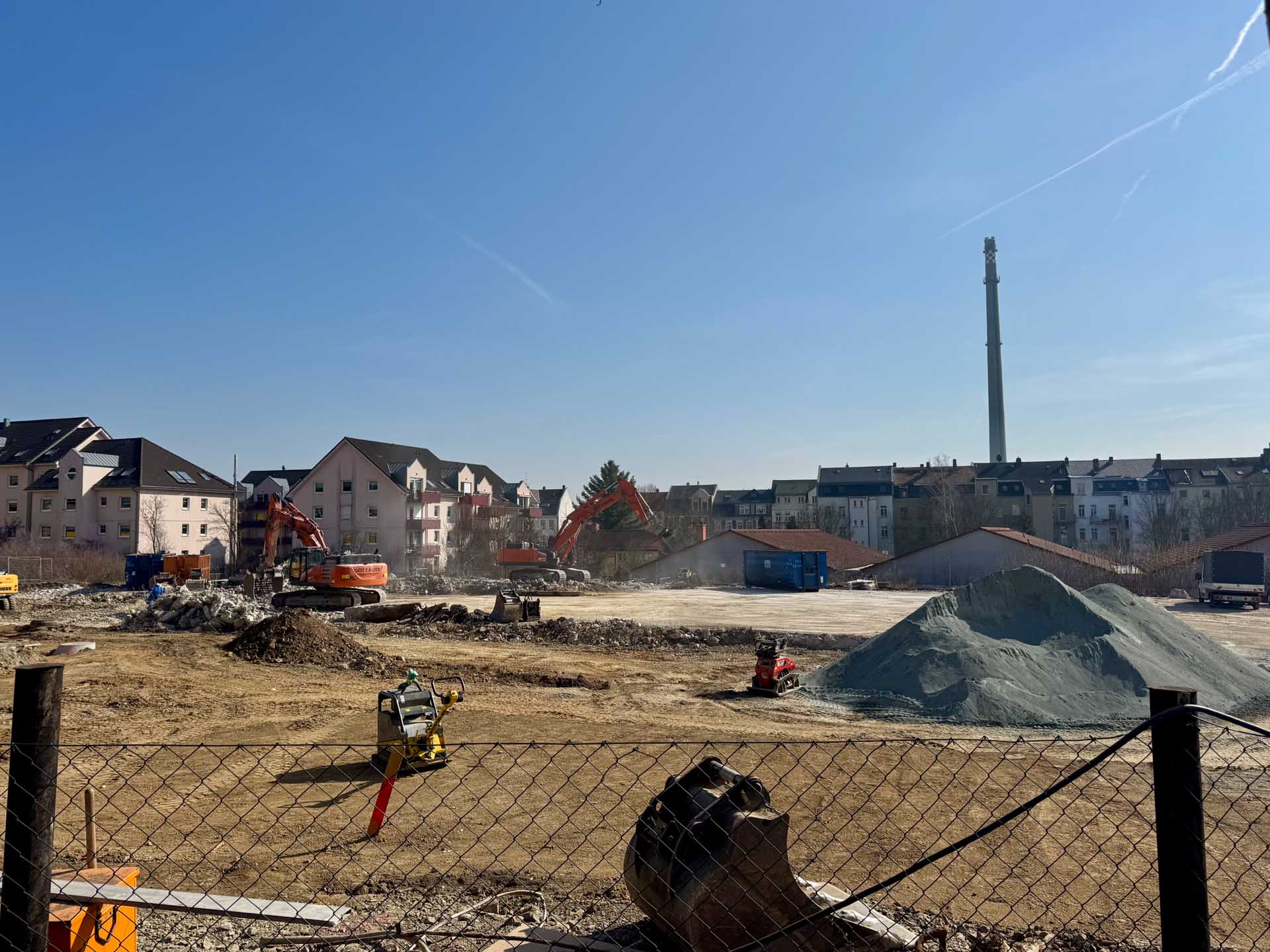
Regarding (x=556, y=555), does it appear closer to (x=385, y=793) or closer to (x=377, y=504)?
(x=377, y=504)

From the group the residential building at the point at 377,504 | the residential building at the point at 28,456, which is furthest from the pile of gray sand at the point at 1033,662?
the residential building at the point at 28,456

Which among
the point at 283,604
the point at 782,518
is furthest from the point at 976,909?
the point at 782,518

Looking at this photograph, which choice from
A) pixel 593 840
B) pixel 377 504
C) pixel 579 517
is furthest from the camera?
pixel 377 504

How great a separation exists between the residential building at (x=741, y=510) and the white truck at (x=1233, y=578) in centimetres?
6254

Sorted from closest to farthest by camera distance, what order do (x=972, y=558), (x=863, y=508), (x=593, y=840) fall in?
(x=593, y=840) < (x=972, y=558) < (x=863, y=508)

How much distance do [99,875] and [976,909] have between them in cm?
635

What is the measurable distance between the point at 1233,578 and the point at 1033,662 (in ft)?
91.1

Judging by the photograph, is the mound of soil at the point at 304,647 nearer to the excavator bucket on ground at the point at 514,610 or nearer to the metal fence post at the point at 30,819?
the excavator bucket on ground at the point at 514,610

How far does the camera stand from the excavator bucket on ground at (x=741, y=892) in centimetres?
431

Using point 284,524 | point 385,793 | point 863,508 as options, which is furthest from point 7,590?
point 863,508

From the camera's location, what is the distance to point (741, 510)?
10569 centimetres

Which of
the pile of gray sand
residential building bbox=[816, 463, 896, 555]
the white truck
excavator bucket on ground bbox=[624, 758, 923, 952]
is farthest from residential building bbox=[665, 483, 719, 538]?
excavator bucket on ground bbox=[624, 758, 923, 952]

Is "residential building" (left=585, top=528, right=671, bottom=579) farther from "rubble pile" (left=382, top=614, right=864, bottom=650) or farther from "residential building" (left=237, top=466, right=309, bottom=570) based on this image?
"rubble pile" (left=382, top=614, right=864, bottom=650)

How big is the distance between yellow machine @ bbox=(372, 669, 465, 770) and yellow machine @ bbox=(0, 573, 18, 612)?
30.5 metres
